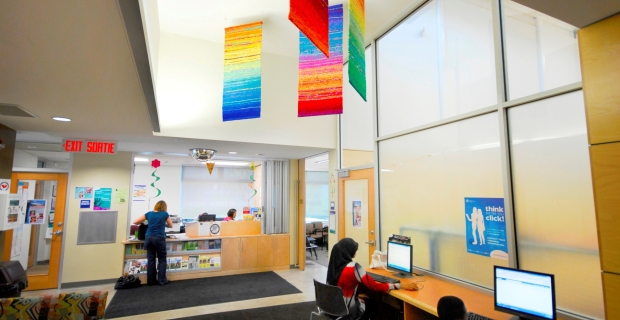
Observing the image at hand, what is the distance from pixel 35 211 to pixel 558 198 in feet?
24.9

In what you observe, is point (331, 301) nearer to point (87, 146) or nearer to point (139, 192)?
point (87, 146)

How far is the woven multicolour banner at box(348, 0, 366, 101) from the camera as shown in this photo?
2.97 meters

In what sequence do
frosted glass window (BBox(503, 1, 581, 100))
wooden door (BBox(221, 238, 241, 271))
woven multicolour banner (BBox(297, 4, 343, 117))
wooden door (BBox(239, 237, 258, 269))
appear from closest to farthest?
frosted glass window (BBox(503, 1, 581, 100)) < woven multicolour banner (BBox(297, 4, 343, 117)) < wooden door (BBox(221, 238, 241, 271)) < wooden door (BBox(239, 237, 258, 269))

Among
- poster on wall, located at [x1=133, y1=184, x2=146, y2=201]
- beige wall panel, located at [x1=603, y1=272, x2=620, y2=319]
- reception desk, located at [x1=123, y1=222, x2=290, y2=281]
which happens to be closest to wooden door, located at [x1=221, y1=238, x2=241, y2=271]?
reception desk, located at [x1=123, y1=222, x2=290, y2=281]

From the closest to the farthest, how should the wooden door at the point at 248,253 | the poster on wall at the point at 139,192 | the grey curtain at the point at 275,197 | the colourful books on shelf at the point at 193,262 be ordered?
the colourful books on shelf at the point at 193,262 < the wooden door at the point at 248,253 < the grey curtain at the point at 275,197 < the poster on wall at the point at 139,192

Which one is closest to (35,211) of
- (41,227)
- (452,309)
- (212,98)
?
(41,227)

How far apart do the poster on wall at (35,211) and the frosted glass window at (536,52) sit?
737cm

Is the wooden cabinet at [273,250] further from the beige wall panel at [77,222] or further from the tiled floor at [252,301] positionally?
the beige wall panel at [77,222]

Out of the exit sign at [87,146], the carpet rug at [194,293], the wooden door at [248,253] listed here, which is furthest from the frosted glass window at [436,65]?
the exit sign at [87,146]

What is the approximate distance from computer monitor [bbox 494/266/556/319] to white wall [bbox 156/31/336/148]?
4.08m

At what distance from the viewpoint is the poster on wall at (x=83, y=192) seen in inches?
232

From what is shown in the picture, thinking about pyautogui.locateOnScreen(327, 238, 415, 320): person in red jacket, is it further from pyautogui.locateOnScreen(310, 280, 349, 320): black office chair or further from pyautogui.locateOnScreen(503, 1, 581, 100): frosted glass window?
pyautogui.locateOnScreen(503, 1, 581, 100): frosted glass window

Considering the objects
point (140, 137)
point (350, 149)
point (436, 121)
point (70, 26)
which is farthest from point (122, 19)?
point (350, 149)

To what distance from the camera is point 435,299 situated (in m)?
2.74
